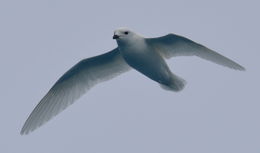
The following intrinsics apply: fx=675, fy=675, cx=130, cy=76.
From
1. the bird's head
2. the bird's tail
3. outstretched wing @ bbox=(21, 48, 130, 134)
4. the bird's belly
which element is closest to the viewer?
the bird's head

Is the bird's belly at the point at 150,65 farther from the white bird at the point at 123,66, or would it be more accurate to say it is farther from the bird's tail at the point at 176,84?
the bird's tail at the point at 176,84

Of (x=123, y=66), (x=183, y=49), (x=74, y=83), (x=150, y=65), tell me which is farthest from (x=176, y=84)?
(x=74, y=83)

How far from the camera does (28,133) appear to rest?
1598cm

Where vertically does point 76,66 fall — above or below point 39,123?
above

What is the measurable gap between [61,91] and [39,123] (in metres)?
1.02

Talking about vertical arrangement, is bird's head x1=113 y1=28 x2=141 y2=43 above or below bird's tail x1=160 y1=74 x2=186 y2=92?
above

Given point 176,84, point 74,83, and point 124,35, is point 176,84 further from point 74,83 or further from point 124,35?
point 74,83

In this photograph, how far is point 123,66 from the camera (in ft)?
53.7

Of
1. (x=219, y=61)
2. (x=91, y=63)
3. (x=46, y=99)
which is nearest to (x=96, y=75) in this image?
(x=91, y=63)

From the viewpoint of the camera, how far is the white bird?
1462 cm

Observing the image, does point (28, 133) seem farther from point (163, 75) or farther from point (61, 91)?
point (163, 75)

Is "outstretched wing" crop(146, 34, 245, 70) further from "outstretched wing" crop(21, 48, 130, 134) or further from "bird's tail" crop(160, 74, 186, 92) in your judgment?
"outstretched wing" crop(21, 48, 130, 134)

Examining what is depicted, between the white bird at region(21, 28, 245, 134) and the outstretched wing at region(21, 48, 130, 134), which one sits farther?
the outstretched wing at region(21, 48, 130, 134)

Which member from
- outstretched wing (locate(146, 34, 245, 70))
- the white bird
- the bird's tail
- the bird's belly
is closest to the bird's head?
the white bird
